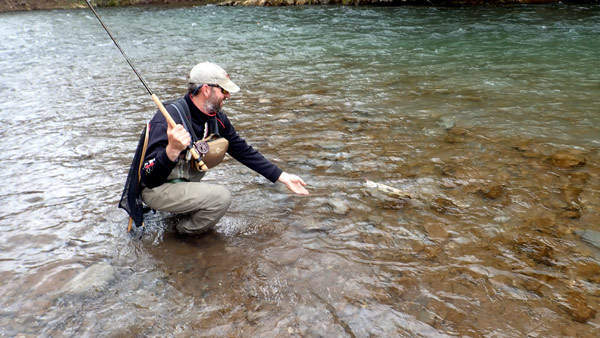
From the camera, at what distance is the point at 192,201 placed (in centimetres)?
403

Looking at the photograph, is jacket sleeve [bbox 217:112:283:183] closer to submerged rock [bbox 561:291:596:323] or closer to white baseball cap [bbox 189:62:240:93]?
white baseball cap [bbox 189:62:240:93]

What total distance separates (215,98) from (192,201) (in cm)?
103

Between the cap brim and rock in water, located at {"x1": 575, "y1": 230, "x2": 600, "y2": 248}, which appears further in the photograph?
rock in water, located at {"x1": 575, "y1": 230, "x2": 600, "y2": 248}

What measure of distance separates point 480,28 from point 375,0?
12.7 meters

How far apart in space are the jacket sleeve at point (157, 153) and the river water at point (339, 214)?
90 centimetres

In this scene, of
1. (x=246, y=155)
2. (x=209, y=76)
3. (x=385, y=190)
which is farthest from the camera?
(x=385, y=190)

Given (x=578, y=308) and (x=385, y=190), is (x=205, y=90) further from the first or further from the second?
(x=578, y=308)

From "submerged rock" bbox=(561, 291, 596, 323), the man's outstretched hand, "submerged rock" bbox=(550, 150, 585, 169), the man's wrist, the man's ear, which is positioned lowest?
"submerged rock" bbox=(561, 291, 596, 323)

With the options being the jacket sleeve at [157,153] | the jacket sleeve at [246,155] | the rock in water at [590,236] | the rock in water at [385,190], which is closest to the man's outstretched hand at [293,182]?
the jacket sleeve at [246,155]

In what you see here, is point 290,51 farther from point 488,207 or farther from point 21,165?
point 488,207

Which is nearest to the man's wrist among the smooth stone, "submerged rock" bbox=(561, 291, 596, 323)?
the smooth stone


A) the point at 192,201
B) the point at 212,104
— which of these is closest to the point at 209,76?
the point at 212,104

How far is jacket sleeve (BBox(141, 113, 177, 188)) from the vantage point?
3600mm

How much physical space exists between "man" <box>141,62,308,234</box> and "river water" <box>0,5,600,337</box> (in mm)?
393
